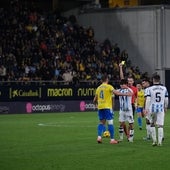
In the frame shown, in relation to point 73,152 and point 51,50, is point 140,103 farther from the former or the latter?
point 51,50

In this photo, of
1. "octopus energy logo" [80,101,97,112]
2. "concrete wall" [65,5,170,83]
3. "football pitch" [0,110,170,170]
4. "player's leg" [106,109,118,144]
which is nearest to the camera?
"football pitch" [0,110,170,170]

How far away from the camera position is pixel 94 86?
4681cm

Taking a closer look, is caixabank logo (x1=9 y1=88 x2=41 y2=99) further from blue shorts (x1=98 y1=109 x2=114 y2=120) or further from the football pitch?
blue shorts (x1=98 y1=109 x2=114 y2=120)

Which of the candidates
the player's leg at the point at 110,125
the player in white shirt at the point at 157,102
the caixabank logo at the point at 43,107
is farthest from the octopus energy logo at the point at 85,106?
the player in white shirt at the point at 157,102

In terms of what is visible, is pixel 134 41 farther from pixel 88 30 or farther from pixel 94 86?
pixel 94 86

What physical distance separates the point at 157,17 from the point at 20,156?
3678 cm

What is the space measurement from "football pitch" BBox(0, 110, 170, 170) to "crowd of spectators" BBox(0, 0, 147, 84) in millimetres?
17900

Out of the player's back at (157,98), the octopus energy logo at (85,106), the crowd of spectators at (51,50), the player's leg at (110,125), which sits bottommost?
the octopus energy logo at (85,106)

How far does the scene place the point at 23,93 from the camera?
43219mm

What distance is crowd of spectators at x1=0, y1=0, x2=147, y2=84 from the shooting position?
44531mm

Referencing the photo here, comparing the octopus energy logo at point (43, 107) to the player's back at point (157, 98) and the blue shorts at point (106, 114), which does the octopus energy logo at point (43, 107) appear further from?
the player's back at point (157, 98)

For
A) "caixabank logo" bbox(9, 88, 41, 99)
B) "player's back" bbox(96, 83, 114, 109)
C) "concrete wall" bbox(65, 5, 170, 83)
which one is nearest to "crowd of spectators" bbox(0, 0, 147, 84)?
"caixabank logo" bbox(9, 88, 41, 99)

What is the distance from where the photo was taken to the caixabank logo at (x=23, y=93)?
4269 cm

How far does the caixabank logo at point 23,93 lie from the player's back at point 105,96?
70.2 feet
